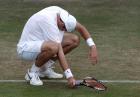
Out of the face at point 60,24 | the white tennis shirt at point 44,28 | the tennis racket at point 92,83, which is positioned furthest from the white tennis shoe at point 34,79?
the face at point 60,24

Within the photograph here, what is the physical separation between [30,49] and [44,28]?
437 mm

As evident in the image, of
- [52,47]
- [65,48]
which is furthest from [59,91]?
[65,48]

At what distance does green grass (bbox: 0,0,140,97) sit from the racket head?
0.08 meters

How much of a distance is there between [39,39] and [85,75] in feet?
3.43

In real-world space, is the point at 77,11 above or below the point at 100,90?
above

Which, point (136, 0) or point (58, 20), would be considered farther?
point (136, 0)

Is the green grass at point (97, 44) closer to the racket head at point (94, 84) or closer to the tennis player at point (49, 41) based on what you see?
the racket head at point (94, 84)

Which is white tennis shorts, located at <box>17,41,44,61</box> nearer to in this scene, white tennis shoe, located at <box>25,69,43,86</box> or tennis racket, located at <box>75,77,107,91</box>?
white tennis shoe, located at <box>25,69,43,86</box>

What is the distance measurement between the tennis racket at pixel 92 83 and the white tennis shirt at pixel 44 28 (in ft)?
2.22

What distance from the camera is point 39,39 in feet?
27.2

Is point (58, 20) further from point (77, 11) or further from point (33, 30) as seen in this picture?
point (77, 11)

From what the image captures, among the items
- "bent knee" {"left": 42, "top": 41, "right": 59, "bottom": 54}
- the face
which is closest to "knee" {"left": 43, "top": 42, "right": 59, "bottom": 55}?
"bent knee" {"left": 42, "top": 41, "right": 59, "bottom": 54}

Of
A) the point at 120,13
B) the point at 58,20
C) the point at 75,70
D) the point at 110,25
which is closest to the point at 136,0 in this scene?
the point at 120,13

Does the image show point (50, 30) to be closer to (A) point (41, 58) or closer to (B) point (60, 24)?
(B) point (60, 24)
